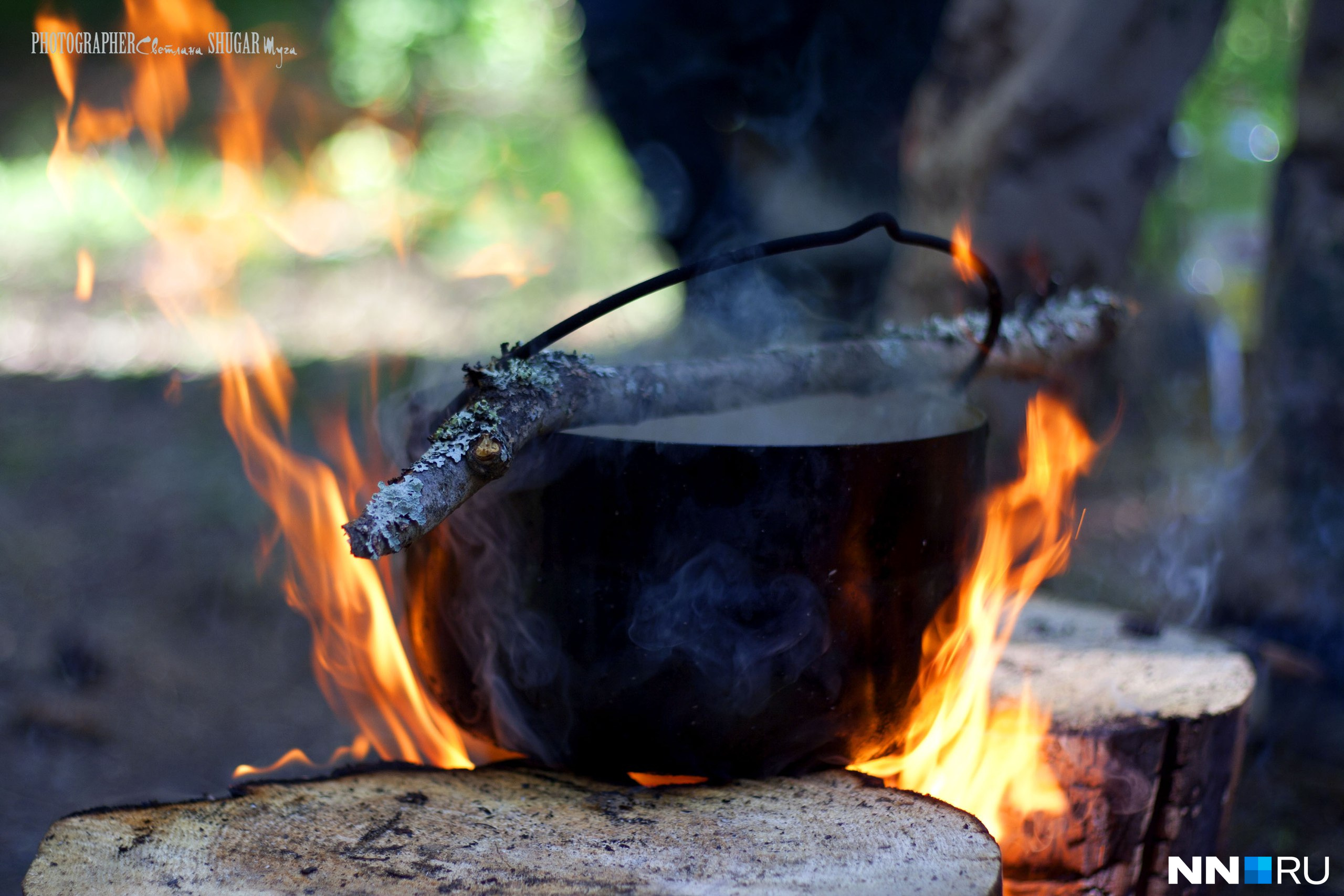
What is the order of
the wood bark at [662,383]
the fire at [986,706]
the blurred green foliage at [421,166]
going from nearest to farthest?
the wood bark at [662,383] → the fire at [986,706] → the blurred green foliage at [421,166]

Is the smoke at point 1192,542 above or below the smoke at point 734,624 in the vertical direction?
below

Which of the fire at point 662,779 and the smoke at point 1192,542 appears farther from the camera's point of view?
the smoke at point 1192,542

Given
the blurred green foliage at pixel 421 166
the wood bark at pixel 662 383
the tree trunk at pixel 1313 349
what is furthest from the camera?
the blurred green foliage at pixel 421 166

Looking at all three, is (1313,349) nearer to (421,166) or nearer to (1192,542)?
(1192,542)

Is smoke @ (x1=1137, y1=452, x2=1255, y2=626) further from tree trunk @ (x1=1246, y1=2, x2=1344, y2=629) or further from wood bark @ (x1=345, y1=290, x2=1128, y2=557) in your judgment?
wood bark @ (x1=345, y1=290, x2=1128, y2=557)

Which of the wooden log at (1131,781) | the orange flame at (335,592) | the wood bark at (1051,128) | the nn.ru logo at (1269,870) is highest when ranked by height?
the wood bark at (1051,128)

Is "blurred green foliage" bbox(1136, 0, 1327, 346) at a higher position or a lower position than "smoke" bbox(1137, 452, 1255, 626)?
higher

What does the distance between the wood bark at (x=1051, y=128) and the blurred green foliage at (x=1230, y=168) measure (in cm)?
457

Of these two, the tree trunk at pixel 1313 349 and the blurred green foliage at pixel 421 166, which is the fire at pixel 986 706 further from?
the blurred green foliage at pixel 421 166

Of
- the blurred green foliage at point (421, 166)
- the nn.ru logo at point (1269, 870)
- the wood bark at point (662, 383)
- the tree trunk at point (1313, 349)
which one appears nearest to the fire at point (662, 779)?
the wood bark at point (662, 383)

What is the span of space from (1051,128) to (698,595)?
3031 mm

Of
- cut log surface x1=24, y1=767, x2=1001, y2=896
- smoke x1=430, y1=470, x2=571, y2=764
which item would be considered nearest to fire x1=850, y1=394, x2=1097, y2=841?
cut log surface x1=24, y1=767, x2=1001, y2=896

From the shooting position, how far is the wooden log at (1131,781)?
1537mm

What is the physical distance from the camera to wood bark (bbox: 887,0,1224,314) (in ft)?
11.2
